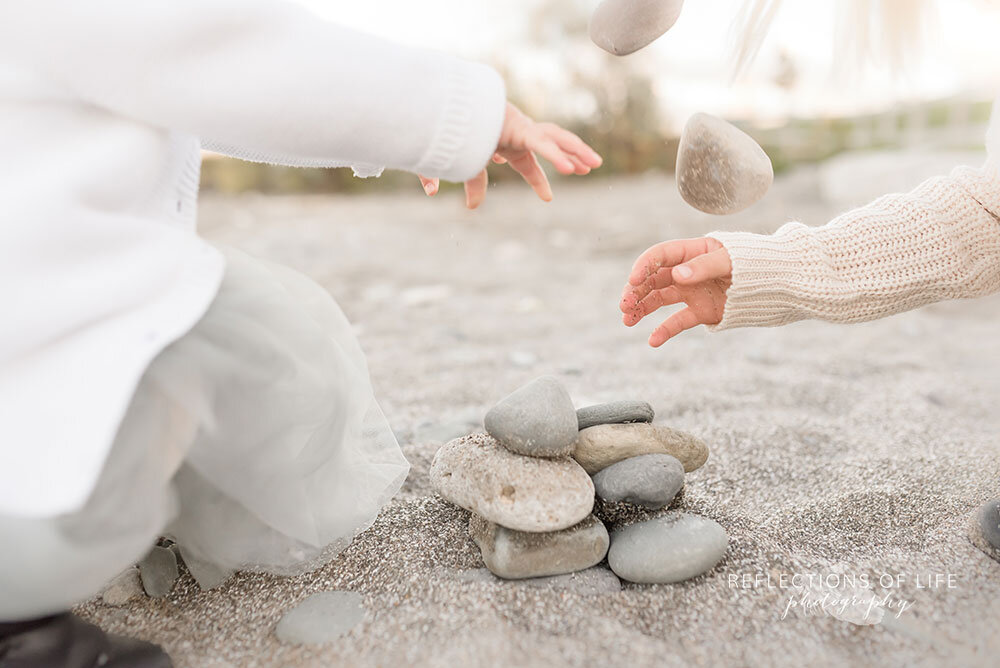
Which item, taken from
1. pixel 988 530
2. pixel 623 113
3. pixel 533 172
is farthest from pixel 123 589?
pixel 623 113

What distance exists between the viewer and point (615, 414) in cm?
156

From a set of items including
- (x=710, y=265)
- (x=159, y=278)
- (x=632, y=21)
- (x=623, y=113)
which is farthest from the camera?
(x=623, y=113)

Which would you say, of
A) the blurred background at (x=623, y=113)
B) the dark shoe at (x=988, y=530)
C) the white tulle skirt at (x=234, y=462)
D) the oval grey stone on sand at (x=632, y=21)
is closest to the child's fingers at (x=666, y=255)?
the oval grey stone on sand at (x=632, y=21)

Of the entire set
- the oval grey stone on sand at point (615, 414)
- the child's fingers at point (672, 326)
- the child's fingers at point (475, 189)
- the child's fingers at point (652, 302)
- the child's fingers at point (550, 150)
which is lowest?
the oval grey stone on sand at point (615, 414)

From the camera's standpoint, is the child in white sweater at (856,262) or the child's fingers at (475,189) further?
the child in white sweater at (856,262)

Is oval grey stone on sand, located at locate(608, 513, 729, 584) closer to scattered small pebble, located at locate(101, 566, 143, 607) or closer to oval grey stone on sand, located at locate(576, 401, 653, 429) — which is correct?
oval grey stone on sand, located at locate(576, 401, 653, 429)

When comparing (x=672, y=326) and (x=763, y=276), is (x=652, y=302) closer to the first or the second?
(x=672, y=326)

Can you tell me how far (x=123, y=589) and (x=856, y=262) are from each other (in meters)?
1.54

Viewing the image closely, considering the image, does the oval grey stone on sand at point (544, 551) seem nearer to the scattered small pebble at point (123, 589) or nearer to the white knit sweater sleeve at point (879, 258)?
the white knit sweater sleeve at point (879, 258)

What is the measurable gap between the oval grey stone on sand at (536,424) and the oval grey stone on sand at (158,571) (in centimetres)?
65

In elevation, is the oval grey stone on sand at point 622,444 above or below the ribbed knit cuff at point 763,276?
below

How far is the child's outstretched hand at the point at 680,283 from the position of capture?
1418 mm

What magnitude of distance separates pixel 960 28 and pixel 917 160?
15.8 feet

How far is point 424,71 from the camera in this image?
3.83 feet
